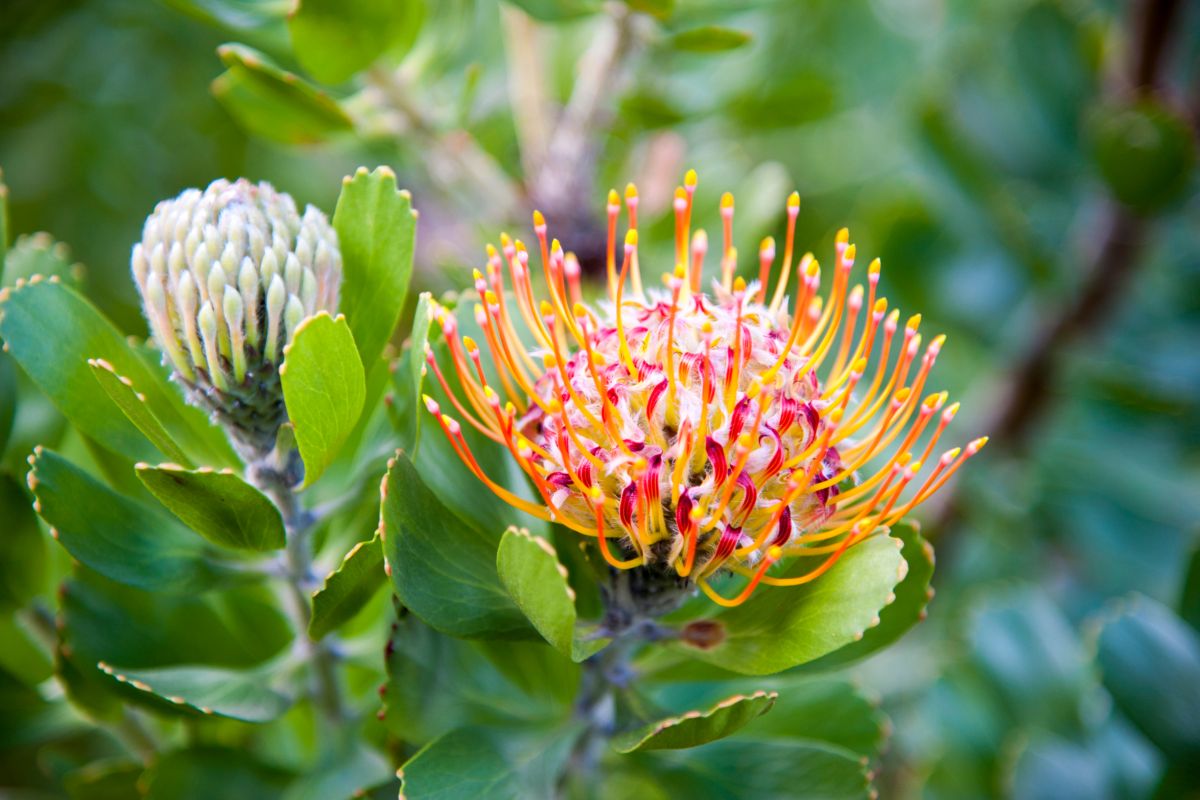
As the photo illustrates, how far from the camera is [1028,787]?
1042 millimetres

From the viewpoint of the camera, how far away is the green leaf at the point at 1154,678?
0.94 metres

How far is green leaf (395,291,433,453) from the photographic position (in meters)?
0.62

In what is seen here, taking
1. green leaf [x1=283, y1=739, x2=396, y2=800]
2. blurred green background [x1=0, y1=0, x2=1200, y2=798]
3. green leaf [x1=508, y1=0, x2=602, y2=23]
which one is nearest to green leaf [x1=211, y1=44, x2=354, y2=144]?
blurred green background [x1=0, y1=0, x2=1200, y2=798]

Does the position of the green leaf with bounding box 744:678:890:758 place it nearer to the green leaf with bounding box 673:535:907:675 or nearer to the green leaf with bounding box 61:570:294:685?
the green leaf with bounding box 673:535:907:675

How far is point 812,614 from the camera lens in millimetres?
640

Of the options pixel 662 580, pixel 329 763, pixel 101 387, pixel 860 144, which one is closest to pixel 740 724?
pixel 662 580

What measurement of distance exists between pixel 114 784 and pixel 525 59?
88 centimetres

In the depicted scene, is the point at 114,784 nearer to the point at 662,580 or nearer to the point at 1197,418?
the point at 662,580

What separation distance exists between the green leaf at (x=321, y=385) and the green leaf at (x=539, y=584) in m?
0.13

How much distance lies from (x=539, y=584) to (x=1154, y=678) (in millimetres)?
675

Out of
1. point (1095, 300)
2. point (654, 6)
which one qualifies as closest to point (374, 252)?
point (654, 6)

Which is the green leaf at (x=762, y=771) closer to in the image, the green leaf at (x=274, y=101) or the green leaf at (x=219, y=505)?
the green leaf at (x=219, y=505)

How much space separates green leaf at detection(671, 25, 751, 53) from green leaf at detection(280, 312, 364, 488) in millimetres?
568

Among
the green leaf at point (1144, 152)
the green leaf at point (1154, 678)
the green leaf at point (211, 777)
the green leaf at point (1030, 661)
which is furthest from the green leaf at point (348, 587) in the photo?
the green leaf at point (1144, 152)
